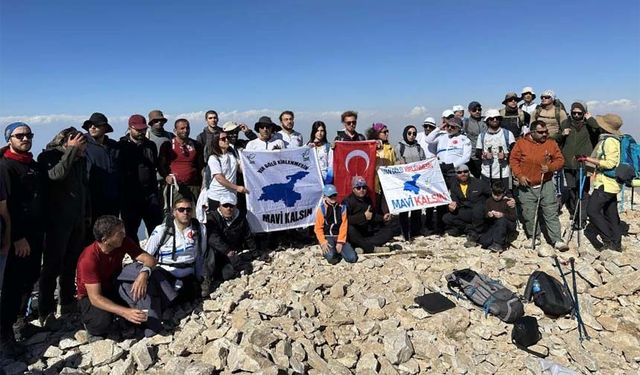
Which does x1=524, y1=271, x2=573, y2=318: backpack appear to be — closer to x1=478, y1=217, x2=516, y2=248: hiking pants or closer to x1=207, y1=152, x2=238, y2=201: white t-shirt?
x1=478, y1=217, x2=516, y2=248: hiking pants

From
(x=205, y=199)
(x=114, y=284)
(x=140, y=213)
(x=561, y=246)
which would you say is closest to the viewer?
(x=114, y=284)

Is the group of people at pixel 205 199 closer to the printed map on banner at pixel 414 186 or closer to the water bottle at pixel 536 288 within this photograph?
the printed map on banner at pixel 414 186

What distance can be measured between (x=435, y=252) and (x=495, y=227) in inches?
60.3

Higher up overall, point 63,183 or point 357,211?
point 63,183

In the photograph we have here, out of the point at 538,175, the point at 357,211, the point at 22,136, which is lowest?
the point at 357,211

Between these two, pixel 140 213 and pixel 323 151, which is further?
pixel 323 151

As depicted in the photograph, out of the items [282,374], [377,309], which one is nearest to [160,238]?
[282,374]

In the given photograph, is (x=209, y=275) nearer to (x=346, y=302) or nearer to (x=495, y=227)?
(x=346, y=302)

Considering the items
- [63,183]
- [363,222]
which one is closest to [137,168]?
[63,183]

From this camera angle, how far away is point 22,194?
5.50m

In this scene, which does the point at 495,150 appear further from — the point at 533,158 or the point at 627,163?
the point at 627,163

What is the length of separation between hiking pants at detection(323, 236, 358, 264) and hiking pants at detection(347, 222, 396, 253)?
1.20 feet

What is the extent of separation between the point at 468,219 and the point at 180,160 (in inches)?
262

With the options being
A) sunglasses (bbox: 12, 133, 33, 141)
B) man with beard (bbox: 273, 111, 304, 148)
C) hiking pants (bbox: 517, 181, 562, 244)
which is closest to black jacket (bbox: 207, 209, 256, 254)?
man with beard (bbox: 273, 111, 304, 148)
